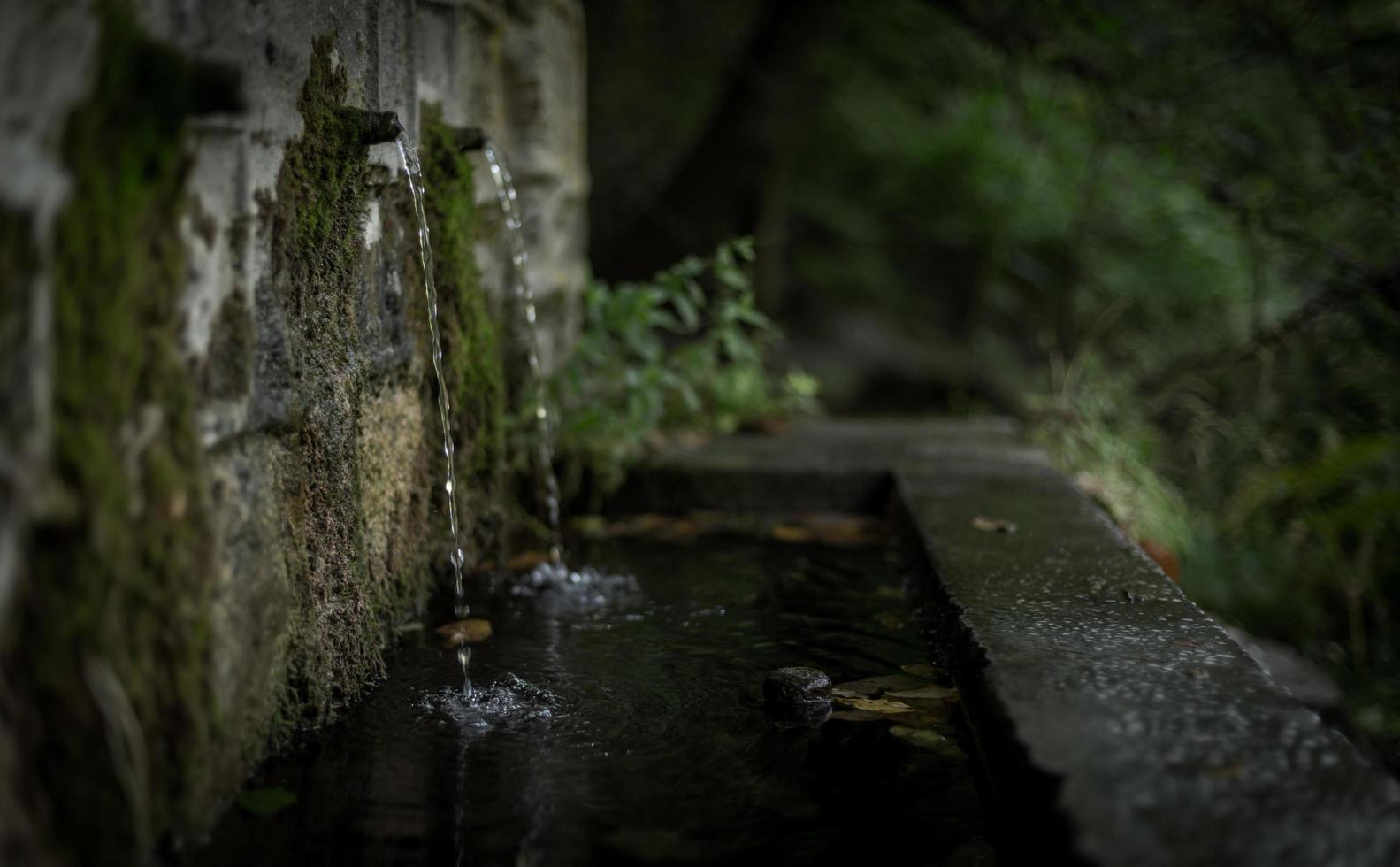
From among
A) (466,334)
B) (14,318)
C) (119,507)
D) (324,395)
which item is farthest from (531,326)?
(14,318)

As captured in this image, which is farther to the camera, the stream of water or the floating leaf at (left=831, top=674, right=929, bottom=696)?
the floating leaf at (left=831, top=674, right=929, bottom=696)

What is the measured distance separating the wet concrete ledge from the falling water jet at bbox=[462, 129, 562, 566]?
1.07 metres

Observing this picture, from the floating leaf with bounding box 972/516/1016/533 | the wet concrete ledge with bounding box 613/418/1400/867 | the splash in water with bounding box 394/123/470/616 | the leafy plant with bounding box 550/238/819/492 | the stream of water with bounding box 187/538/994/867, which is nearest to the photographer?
the wet concrete ledge with bounding box 613/418/1400/867

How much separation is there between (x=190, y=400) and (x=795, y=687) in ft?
4.01

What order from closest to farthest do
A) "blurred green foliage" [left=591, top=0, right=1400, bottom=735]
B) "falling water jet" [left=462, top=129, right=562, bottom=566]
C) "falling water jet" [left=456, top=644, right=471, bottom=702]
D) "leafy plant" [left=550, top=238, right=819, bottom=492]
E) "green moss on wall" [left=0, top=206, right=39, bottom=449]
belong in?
"green moss on wall" [left=0, top=206, right=39, bottom=449], "falling water jet" [left=456, top=644, right=471, bottom=702], "falling water jet" [left=462, top=129, right=562, bottom=566], "leafy plant" [left=550, top=238, right=819, bottom=492], "blurred green foliage" [left=591, top=0, right=1400, bottom=735]

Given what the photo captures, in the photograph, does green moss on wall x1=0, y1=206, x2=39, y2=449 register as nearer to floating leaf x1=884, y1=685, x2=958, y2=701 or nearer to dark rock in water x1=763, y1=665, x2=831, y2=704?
dark rock in water x1=763, y1=665, x2=831, y2=704

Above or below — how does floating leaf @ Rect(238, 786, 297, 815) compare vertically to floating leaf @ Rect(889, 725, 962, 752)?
above

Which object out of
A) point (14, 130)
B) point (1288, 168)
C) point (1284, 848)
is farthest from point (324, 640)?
point (1288, 168)

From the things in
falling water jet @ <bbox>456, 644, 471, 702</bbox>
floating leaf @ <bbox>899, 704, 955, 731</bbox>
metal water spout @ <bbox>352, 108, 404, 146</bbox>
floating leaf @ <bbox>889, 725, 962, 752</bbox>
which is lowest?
floating leaf @ <bbox>889, 725, 962, 752</bbox>

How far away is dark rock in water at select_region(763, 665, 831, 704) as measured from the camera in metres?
2.25

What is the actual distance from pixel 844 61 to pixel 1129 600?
6.27m

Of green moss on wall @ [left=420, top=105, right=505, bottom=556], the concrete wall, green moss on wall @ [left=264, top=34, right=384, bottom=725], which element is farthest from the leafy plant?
green moss on wall @ [left=264, top=34, right=384, bottom=725]

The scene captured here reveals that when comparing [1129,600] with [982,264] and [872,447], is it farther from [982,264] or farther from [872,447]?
[982,264]

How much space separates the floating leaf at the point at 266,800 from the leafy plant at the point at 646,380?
204cm
